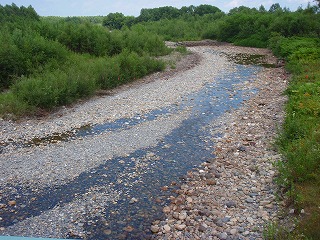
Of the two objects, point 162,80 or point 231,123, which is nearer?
point 231,123

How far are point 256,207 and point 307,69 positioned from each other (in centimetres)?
1156

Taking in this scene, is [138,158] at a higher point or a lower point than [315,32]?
lower

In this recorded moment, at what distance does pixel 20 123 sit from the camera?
11.0 meters

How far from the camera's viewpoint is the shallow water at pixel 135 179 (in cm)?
595

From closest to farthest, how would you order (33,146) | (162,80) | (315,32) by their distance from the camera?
(33,146) < (162,80) < (315,32)

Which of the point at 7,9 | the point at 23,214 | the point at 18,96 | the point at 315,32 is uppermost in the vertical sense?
the point at 7,9

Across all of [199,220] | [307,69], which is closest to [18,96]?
[199,220]

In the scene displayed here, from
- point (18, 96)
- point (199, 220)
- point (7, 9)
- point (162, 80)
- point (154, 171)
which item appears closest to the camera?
point (199, 220)

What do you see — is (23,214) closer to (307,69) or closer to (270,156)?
(270,156)

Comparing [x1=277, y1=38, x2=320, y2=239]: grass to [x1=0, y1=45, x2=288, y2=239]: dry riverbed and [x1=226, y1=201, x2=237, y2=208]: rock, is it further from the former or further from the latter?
[x1=226, y1=201, x2=237, y2=208]: rock

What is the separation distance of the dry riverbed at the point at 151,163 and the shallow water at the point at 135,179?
0.30 feet

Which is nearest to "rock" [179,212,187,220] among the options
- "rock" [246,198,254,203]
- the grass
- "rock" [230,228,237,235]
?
"rock" [230,228,237,235]

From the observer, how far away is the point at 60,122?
11242mm

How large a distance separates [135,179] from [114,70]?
402 inches
